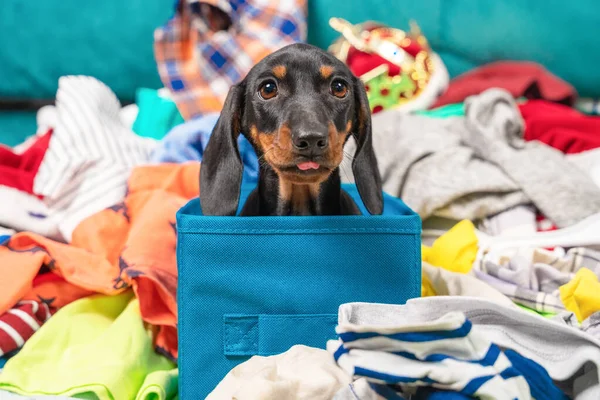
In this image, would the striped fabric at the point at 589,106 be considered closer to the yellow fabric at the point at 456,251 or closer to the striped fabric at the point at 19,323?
the yellow fabric at the point at 456,251

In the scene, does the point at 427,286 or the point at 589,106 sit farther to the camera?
the point at 589,106

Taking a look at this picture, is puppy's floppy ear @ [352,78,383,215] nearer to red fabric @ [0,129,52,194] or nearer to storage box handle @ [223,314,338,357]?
storage box handle @ [223,314,338,357]

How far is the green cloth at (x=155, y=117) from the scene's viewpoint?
74.7 inches

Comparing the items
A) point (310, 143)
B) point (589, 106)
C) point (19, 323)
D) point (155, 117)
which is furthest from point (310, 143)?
point (589, 106)

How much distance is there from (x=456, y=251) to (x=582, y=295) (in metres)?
0.29

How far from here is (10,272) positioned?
1078 mm

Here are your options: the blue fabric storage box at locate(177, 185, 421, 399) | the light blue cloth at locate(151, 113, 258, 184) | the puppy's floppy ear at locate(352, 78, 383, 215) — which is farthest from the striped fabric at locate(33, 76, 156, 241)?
the puppy's floppy ear at locate(352, 78, 383, 215)

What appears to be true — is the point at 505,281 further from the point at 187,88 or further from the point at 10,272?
the point at 187,88

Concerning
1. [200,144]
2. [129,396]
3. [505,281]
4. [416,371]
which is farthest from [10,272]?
[505,281]

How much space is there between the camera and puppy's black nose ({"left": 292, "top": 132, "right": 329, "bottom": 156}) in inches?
33.8

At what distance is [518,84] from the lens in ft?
6.00

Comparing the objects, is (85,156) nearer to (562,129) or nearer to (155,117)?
(155,117)

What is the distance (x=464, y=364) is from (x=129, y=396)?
58cm

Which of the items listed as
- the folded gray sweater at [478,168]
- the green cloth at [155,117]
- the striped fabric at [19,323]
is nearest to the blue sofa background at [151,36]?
the green cloth at [155,117]
